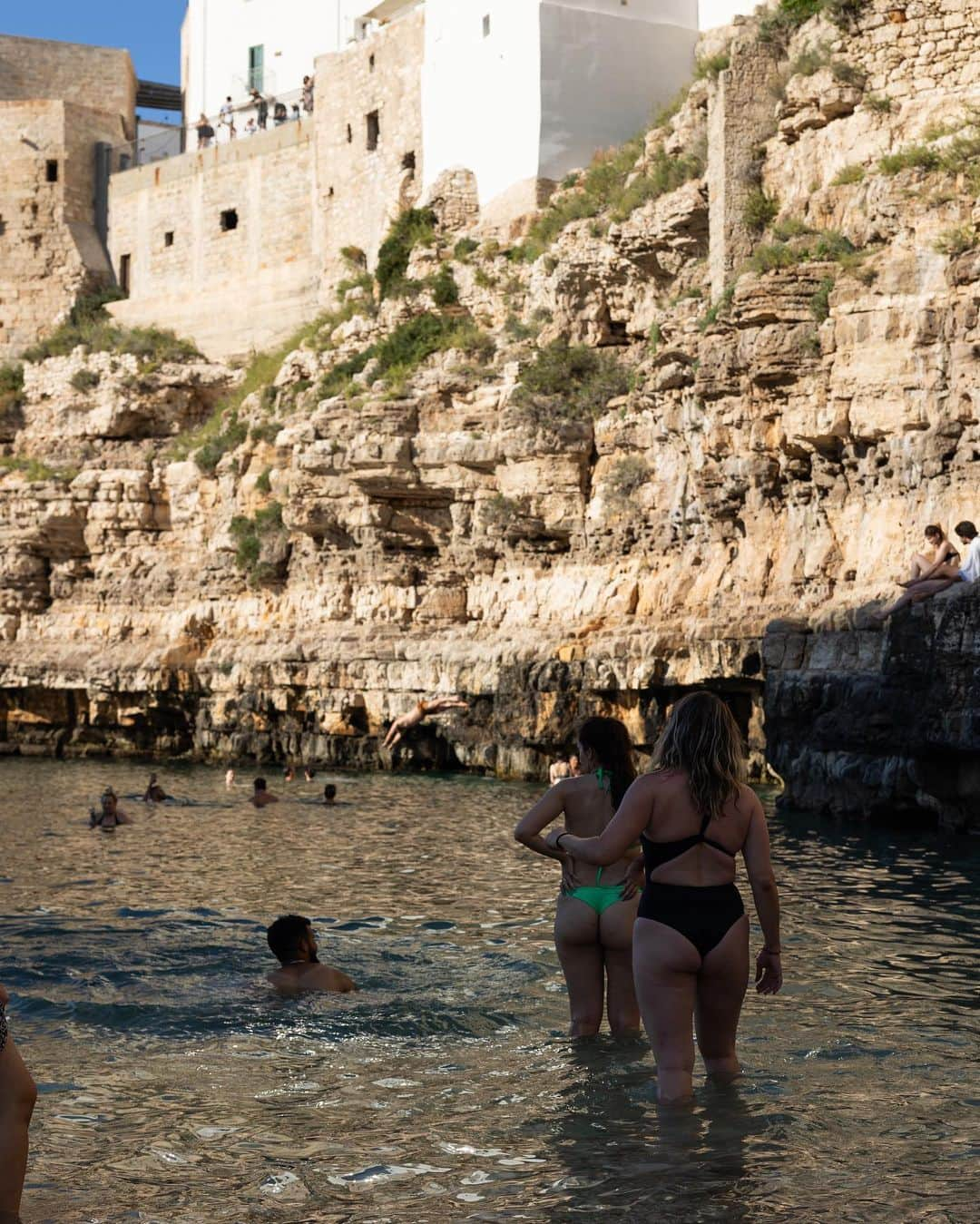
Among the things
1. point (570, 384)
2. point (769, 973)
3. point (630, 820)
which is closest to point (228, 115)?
point (570, 384)

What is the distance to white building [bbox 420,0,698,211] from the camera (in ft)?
109

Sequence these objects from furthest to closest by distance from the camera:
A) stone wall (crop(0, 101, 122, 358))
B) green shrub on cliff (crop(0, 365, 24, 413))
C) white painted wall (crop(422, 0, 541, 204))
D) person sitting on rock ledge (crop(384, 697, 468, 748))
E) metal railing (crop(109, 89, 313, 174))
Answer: stone wall (crop(0, 101, 122, 358)) < metal railing (crop(109, 89, 313, 174)) < green shrub on cliff (crop(0, 365, 24, 413)) < white painted wall (crop(422, 0, 541, 204)) < person sitting on rock ledge (crop(384, 697, 468, 748))

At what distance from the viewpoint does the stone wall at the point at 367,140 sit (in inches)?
1511

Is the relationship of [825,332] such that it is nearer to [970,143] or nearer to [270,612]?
[970,143]

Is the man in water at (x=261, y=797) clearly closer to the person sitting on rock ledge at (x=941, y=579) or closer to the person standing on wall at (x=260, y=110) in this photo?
the person sitting on rock ledge at (x=941, y=579)

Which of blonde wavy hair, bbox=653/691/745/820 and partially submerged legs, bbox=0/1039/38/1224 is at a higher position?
blonde wavy hair, bbox=653/691/745/820

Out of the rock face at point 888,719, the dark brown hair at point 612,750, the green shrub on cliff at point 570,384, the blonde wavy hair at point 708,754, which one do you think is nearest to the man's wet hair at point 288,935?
the dark brown hair at point 612,750

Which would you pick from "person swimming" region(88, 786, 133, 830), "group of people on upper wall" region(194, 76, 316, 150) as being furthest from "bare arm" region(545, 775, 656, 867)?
"group of people on upper wall" region(194, 76, 316, 150)

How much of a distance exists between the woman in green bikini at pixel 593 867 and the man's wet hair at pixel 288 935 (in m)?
2.40

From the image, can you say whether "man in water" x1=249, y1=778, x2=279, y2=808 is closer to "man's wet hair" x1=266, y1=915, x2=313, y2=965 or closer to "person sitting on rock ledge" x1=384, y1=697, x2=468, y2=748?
"person sitting on rock ledge" x1=384, y1=697, x2=468, y2=748

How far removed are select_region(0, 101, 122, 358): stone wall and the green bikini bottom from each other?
4440cm

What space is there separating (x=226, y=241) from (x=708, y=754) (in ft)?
135

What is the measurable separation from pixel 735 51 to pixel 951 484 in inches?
429

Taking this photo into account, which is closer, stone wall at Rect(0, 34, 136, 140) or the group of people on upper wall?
the group of people on upper wall
